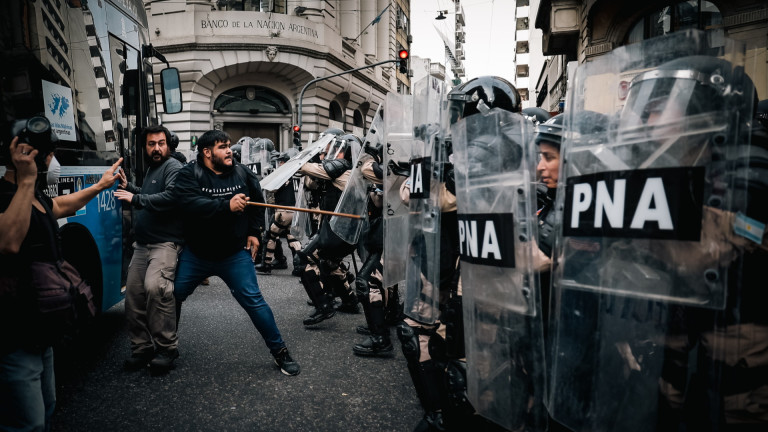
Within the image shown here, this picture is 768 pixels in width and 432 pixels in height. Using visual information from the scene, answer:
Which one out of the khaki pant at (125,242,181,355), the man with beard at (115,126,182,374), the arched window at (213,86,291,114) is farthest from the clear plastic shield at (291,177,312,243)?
the arched window at (213,86,291,114)

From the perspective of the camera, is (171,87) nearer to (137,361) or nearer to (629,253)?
(137,361)

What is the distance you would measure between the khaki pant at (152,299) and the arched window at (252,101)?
16755mm

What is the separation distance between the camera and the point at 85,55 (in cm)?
336

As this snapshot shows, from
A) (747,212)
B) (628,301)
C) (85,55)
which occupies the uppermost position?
(85,55)

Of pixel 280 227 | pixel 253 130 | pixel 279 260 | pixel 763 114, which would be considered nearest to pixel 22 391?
pixel 763 114

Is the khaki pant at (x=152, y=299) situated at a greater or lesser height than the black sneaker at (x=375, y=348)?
greater

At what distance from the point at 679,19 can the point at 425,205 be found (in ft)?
30.5

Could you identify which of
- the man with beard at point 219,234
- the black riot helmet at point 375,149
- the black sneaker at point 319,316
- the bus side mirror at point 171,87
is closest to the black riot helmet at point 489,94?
the black riot helmet at point 375,149

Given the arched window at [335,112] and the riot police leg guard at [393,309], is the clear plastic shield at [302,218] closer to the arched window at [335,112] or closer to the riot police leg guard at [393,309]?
the riot police leg guard at [393,309]

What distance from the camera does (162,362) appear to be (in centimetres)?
346

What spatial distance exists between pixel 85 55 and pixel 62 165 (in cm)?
83

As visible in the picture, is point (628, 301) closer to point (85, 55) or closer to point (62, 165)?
point (62, 165)

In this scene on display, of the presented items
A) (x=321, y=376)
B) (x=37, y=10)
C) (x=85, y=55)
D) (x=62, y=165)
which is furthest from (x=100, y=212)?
(x=321, y=376)

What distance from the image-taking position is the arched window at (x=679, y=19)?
8.38 metres
